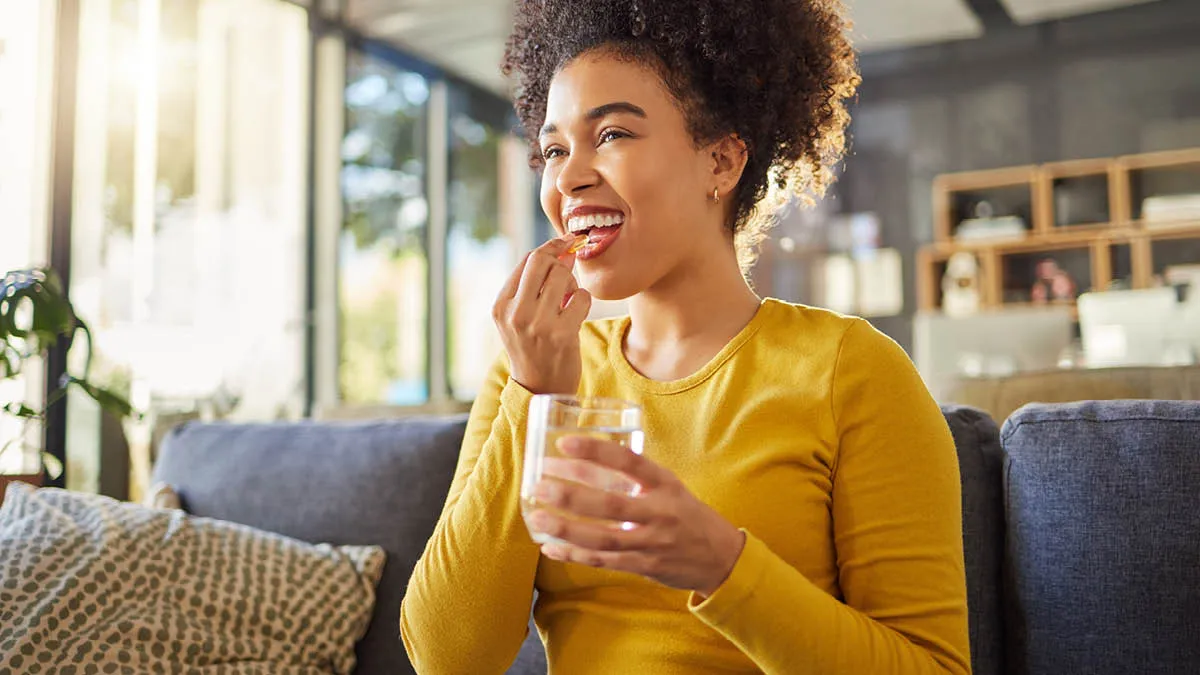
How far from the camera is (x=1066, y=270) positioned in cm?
625

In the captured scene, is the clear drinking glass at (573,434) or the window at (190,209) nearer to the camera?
the clear drinking glass at (573,434)

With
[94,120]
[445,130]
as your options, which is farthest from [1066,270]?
[94,120]

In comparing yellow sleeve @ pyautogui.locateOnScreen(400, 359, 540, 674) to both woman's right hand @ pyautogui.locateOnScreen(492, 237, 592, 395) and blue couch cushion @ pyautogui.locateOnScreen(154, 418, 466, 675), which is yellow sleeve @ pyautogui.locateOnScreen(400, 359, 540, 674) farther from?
blue couch cushion @ pyautogui.locateOnScreen(154, 418, 466, 675)

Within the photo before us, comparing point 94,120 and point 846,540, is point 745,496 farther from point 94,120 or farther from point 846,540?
point 94,120

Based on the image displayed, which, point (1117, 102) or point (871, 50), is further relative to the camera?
point (871, 50)

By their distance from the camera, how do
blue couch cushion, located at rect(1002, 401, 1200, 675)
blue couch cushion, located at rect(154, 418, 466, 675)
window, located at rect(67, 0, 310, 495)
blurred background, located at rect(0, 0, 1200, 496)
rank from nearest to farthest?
blue couch cushion, located at rect(1002, 401, 1200, 675), blue couch cushion, located at rect(154, 418, 466, 675), blurred background, located at rect(0, 0, 1200, 496), window, located at rect(67, 0, 310, 495)

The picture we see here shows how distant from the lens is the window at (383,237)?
5.46m

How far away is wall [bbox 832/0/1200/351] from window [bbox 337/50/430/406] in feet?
9.77

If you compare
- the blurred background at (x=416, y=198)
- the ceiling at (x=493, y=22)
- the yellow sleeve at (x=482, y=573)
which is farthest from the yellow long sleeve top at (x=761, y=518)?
the ceiling at (x=493, y=22)

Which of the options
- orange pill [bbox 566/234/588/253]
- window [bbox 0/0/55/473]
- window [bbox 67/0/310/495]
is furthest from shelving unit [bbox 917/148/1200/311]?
orange pill [bbox 566/234/588/253]

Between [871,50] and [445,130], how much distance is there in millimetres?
2921

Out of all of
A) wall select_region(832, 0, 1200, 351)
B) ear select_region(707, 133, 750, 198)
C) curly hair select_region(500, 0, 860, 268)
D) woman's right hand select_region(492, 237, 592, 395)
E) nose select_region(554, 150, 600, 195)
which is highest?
wall select_region(832, 0, 1200, 351)

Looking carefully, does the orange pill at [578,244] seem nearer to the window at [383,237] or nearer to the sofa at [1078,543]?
the sofa at [1078,543]

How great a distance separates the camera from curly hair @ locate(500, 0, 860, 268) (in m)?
1.18
